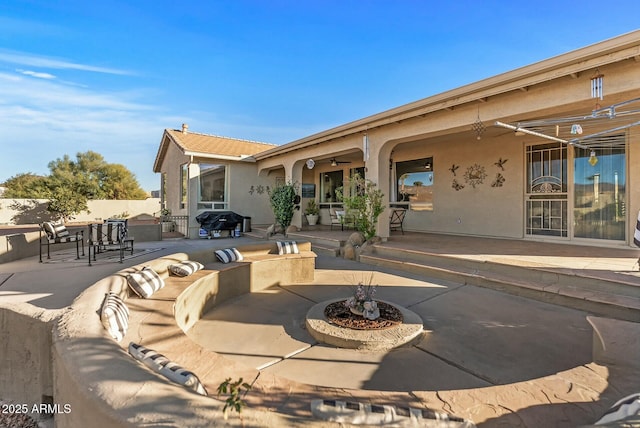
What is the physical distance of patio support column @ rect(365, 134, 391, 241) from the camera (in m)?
8.19

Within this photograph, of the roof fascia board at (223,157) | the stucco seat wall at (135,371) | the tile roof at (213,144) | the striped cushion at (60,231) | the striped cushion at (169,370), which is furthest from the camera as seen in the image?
the tile roof at (213,144)

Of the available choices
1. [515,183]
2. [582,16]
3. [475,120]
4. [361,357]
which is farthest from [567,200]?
[361,357]

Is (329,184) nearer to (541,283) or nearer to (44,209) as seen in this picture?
(541,283)

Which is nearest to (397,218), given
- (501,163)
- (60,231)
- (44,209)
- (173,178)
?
(501,163)

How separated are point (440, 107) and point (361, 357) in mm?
5567

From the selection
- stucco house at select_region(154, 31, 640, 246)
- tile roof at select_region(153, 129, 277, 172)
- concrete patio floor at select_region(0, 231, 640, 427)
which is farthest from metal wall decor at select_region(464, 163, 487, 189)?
tile roof at select_region(153, 129, 277, 172)

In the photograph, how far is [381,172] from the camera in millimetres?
8234

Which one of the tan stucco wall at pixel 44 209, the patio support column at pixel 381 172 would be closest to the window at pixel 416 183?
the patio support column at pixel 381 172

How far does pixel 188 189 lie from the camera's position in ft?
39.5

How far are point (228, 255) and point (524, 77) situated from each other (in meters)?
6.21

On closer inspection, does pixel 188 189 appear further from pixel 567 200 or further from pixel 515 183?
pixel 567 200

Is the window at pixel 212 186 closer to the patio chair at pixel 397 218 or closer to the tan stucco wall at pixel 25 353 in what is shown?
the patio chair at pixel 397 218

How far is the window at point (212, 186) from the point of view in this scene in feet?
40.9

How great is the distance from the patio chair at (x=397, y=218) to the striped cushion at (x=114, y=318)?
883cm
